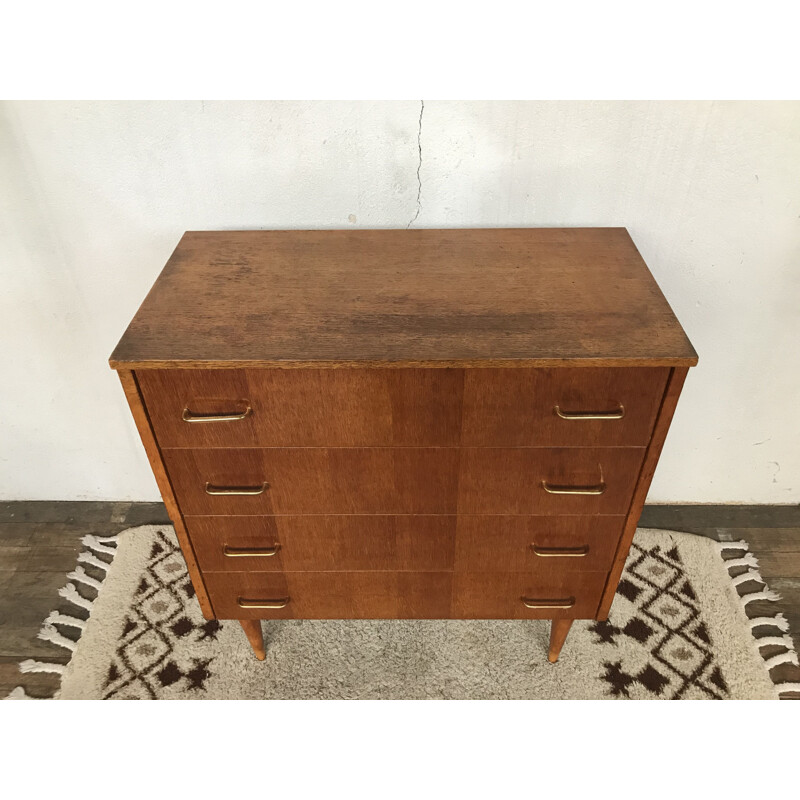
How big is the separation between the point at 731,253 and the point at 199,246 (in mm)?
1264

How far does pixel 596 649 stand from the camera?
1.60m

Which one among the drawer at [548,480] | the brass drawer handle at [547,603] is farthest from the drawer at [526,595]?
the drawer at [548,480]

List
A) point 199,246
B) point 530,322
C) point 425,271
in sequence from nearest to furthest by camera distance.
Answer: point 530,322, point 425,271, point 199,246

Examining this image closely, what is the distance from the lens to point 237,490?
1.18 metres

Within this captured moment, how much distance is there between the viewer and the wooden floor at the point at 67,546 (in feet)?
5.32

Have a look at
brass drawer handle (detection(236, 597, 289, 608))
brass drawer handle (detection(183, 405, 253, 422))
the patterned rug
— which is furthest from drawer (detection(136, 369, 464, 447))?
the patterned rug

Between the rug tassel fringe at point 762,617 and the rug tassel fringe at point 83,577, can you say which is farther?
the rug tassel fringe at point 83,577

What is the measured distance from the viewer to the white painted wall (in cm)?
130

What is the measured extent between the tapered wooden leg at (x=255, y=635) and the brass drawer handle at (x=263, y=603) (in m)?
0.11

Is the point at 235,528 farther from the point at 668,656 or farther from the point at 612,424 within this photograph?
the point at 668,656

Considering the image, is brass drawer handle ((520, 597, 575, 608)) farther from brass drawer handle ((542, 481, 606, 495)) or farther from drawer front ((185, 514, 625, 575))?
brass drawer handle ((542, 481, 606, 495))

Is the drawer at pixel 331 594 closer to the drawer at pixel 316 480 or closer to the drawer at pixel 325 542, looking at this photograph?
the drawer at pixel 325 542

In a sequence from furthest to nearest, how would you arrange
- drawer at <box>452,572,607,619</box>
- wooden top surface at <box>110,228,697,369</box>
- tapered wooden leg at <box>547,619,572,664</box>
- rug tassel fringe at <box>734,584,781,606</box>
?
rug tassel fringe at <box>734,584,781,606</box>
tapered wooden leg at <box>547,619,572,664</box>
drawer at <box>452,572,607,619</box>
wooden top surface at <box>110,228,697,369</box>
